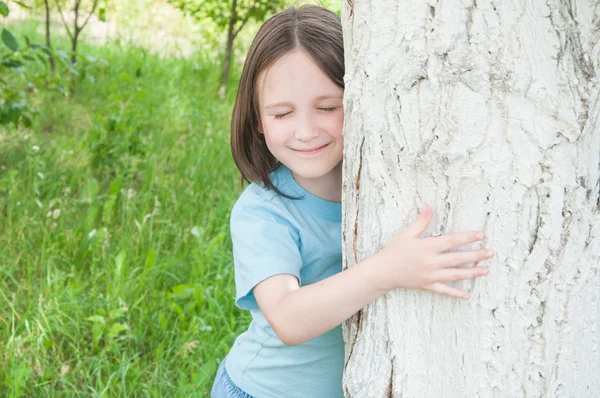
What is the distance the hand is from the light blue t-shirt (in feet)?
0.96

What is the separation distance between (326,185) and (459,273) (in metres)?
0.55

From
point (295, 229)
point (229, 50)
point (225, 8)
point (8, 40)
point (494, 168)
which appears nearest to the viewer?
point (494, 168)

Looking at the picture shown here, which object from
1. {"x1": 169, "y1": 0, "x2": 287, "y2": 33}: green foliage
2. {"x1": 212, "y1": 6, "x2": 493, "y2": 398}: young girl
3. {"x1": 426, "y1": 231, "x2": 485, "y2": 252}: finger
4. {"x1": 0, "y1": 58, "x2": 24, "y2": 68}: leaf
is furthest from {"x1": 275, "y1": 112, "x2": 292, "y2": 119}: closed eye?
{"x1": 169, "y1": 0, "x2": 287, "y2": 33}: green foliage

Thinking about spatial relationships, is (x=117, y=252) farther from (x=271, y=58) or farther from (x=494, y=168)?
(x=494, y=168)

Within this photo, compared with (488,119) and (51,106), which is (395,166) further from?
(51,106)

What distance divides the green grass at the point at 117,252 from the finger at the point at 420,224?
1.33 meters

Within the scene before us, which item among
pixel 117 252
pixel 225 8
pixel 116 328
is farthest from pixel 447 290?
pixel 225 8

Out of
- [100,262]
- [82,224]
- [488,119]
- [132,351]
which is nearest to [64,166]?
[82,224]

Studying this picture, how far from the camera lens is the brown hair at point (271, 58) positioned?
157 cm

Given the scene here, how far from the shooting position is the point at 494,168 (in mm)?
1150

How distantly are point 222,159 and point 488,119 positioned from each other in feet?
9.77

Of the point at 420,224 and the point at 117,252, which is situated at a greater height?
the point at 420,224

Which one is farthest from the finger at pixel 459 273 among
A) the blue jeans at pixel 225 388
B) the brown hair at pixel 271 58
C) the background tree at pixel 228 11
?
the background tree at pixel 228 11

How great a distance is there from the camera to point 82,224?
315cm
